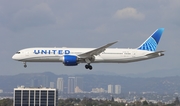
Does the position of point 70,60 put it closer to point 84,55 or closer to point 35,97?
point 84,55

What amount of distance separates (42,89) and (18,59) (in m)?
78.3

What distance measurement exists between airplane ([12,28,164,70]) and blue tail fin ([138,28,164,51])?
787 millimetres

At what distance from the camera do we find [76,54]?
295 feet

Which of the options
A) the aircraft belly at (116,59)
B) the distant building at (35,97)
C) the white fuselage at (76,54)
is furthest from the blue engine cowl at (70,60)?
the distant building at (35,97)

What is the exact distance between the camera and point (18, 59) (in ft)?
295

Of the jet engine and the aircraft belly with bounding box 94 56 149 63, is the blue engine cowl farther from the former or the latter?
the aircraft belly with bounding box 94 56 149 63

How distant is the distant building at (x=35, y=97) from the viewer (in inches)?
6405

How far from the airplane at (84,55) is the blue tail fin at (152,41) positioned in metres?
0.79

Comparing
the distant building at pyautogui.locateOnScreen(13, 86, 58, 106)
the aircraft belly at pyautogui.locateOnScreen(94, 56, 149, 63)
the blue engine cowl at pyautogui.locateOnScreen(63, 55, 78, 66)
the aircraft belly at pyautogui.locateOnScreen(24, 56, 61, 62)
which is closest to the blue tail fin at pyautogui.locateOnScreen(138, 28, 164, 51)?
the aircraft belly at pyautogui.locateOnScreen(94, 56, 149, 63)

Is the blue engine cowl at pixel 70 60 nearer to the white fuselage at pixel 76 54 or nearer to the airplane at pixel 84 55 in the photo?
the airplane at pixel 84 55

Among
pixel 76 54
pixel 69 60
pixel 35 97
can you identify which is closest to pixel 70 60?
pixel 69 60

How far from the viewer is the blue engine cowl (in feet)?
287

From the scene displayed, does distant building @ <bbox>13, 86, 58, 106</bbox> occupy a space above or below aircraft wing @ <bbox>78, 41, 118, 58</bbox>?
below

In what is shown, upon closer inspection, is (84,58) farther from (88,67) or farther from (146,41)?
(146,41)
